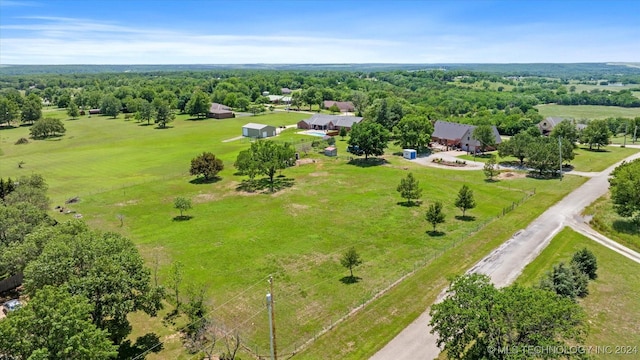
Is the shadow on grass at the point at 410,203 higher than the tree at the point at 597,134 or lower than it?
lower

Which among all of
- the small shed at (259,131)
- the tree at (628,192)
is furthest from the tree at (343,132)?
the tree at (628,192)

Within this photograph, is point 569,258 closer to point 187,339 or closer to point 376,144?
Result: point 187,339

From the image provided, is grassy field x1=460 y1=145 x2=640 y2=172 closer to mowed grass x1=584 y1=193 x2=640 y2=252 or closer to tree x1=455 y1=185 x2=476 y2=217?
mowed grass x1=584 y1=193 x2=640 y2=252

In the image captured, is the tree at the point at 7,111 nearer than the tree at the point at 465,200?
No

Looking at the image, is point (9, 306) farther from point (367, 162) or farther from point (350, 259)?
point (367, 162)

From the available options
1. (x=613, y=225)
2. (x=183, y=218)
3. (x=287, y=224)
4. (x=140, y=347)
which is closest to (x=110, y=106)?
(x=183, y=218)

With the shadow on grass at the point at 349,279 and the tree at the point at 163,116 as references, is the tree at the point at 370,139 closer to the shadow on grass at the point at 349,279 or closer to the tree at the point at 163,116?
the shadow on grass at the point at 349,279

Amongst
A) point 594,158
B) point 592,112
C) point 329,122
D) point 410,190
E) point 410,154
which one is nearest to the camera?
point 410,190
